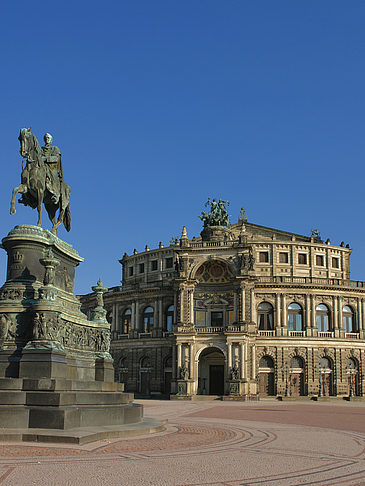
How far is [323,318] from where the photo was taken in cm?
7088

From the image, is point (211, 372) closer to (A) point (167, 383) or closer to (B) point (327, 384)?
(A) point (167, 383)

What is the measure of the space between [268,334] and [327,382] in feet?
29.1

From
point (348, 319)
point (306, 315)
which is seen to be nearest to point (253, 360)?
point (306, 315)

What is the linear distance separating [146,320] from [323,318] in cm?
2235

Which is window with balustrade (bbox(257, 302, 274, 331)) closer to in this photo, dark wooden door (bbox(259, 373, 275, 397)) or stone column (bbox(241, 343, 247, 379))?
dark wooden door (bbox(259, 373, 275, 397))

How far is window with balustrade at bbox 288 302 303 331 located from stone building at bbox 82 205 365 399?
0.12 meters

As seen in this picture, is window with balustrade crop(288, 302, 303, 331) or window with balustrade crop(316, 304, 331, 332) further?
window with balustrade crop(316, 304, 331, 332)

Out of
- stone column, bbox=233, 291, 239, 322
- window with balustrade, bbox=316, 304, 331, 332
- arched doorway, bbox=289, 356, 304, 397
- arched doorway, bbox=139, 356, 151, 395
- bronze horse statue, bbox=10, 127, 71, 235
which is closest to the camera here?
bronze horse statue, bbox=10, 127, 71, 235

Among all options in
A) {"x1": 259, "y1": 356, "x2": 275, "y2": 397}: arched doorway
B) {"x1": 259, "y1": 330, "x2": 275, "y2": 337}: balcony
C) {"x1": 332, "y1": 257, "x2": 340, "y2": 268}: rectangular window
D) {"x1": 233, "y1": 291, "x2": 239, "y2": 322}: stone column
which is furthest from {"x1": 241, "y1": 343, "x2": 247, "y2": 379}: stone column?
{"x1": 332, "y1": 257, "x2": 340, "y2": 268}: rectangular window

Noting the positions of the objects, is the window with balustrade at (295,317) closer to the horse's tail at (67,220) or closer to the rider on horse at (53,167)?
the horse's tail at (67,220)

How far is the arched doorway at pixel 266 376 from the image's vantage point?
67375 mm

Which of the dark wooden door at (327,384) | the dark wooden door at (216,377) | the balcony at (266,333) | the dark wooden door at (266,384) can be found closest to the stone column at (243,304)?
the balcony at (266,333)

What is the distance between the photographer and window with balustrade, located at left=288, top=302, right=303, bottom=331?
70312 millimetres

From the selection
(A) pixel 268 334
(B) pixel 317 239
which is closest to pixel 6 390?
(A) pixel 268 334
